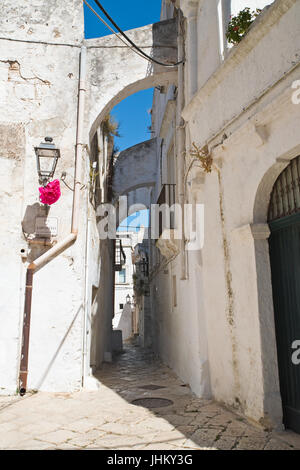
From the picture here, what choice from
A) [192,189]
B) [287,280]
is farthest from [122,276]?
[287,280]

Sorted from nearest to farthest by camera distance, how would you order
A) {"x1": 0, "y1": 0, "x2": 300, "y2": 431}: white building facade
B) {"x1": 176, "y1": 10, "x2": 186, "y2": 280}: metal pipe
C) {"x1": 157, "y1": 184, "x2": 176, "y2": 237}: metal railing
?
{"x1": 0, "y1": 0, "x2": 300, "y2": 431}: white building facade
{"x1": 176, "y1": 10, "x2": 186, "y2": 280}: metal pipe
{"x1": 157, "y1": 184, "x2": 176, "y2": 237}: metal railing

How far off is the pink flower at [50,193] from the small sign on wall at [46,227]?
32 cm

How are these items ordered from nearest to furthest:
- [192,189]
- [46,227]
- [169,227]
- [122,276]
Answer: [192,189] < [46,227] < [169,227] < [122,276]

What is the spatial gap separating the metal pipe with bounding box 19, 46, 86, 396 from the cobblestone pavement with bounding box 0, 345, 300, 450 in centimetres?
54

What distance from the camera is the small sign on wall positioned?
264 inches

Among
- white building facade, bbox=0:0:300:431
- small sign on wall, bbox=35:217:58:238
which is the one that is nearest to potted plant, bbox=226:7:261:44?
white building facade, bbox=0:0:300:431

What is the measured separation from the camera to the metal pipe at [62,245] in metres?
6.28

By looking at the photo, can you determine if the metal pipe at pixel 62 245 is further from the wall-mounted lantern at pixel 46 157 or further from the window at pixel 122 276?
the window at pixel 122 276

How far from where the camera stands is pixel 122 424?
457cm

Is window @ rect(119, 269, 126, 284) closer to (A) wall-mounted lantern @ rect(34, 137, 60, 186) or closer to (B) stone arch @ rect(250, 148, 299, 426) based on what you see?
(A) wall-mounted lantern @ rect(34, 137, 60, 186)

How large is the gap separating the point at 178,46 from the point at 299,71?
14.8ft

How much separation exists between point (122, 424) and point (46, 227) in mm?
3536

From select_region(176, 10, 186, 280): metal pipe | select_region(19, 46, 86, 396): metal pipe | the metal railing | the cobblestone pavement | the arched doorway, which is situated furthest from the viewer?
the metal railing

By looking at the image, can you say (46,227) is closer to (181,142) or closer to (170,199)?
(181,142)
